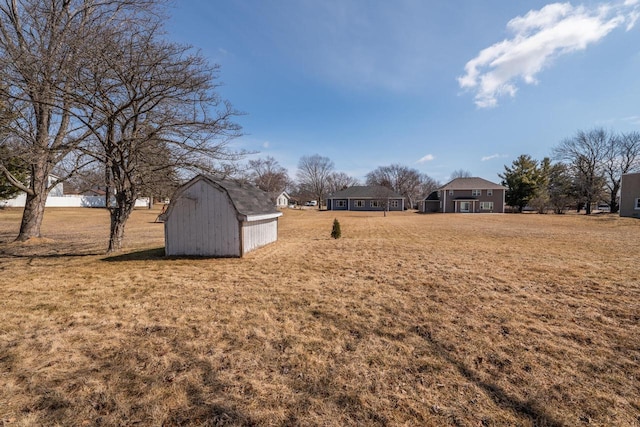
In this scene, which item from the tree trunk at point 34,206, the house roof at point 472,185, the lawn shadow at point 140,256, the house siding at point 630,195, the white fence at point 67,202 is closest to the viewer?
the lawn shadow at point 140,256

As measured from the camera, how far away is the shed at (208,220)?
9398 mm

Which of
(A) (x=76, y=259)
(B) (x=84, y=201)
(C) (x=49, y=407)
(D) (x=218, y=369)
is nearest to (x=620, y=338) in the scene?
(D) (x=218, y=369)

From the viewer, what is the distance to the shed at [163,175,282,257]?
30.8 feet

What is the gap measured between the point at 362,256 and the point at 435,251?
309 centimetres

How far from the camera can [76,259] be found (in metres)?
9.06

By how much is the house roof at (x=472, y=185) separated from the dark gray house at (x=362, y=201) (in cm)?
978

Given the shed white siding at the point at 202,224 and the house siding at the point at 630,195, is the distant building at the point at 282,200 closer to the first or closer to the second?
the shed white siding at the point at 202,224

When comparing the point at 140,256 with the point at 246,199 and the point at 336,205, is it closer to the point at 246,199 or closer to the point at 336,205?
the point at 246,199

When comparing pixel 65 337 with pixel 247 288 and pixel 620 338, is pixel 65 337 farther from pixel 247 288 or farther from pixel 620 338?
pixel 620 338

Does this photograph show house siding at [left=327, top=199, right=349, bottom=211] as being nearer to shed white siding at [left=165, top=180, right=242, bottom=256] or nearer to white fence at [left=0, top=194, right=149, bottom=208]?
white fence at [left=0, top=194, right=149, bottom=208]

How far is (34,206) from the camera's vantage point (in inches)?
489

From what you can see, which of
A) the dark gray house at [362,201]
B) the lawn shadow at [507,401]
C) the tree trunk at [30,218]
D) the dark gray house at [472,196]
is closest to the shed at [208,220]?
the lawn shadow at [507,401]

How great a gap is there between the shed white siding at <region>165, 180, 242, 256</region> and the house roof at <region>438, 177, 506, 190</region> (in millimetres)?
44472

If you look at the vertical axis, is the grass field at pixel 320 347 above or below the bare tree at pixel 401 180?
below
